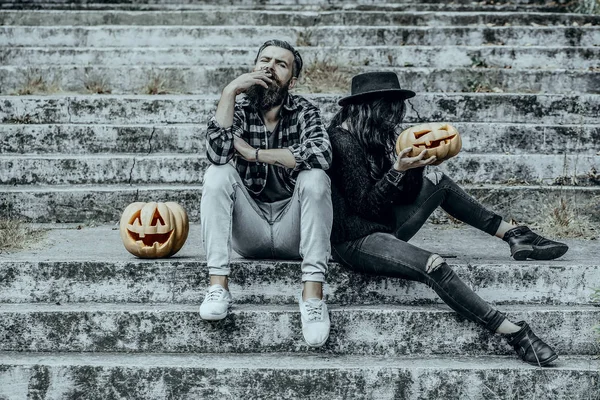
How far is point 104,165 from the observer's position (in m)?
5.57

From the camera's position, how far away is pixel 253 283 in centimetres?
408

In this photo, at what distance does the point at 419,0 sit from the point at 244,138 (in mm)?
5695

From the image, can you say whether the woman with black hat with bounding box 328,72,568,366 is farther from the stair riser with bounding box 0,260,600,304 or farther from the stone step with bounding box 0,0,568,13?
the stone step with bounding box 0,0,568,13

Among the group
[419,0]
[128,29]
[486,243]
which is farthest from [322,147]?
[419,0]

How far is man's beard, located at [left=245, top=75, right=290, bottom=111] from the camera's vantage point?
409cm

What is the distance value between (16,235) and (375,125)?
216 centimetres

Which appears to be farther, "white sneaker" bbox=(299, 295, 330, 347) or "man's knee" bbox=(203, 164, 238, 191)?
"man's knee" bbox=(203, 164, 238, 191)

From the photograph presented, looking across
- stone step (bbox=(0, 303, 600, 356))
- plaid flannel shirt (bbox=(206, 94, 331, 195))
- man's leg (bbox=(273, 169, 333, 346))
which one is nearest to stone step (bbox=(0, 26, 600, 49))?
plaid flannel shirt (bbox=(206, 94, 331, 195))

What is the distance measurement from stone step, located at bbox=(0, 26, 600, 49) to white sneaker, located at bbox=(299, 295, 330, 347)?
4.31 m

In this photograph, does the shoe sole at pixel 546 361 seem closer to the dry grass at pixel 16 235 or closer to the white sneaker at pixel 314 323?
the white sneaker at pixel 314 323

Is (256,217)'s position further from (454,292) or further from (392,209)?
(454,292)

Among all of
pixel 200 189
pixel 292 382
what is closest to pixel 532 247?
pixel 292 382

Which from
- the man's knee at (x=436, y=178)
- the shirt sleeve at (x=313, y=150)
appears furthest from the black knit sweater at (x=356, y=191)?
the man's knee at (x=436, y=178)

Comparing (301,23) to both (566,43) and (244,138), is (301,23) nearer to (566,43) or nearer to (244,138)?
(566,43)
